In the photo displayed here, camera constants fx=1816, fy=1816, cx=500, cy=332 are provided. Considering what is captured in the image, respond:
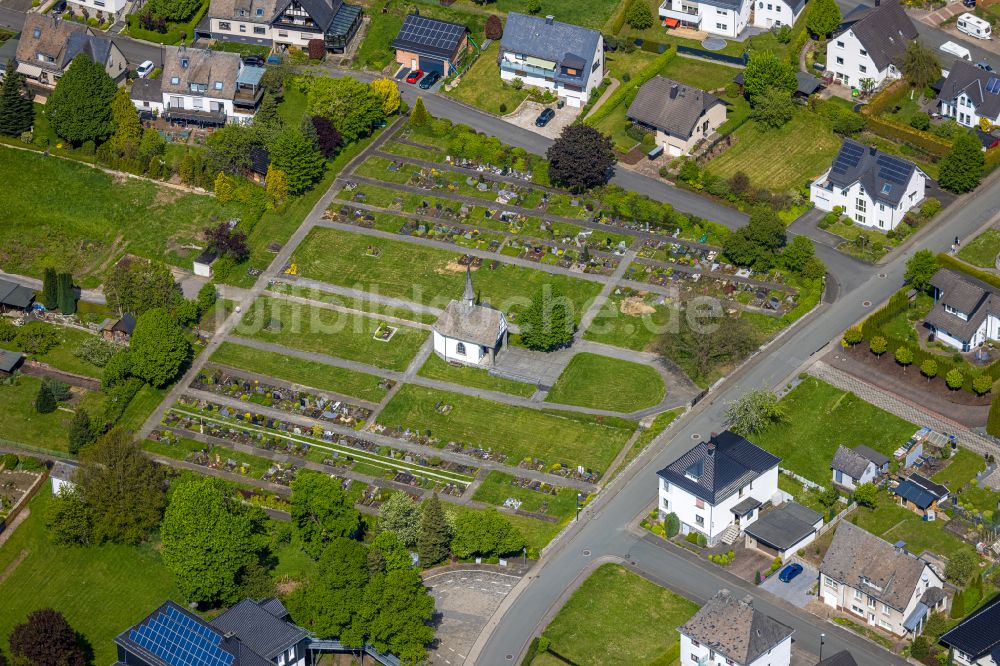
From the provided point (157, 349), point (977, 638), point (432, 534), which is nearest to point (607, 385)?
point (432, 534)

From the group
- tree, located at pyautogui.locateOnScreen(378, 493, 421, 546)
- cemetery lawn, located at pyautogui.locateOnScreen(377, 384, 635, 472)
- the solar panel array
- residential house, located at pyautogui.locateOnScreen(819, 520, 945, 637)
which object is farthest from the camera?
cemetery lawn, located at pyautogui.locateOnScreen(377, 384, 635, 472)

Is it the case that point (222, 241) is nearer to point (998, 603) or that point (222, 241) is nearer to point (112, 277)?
point (112, 277)

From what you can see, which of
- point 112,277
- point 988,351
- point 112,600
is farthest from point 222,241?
point 988,351

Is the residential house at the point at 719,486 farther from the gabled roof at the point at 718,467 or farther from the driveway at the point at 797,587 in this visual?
the driveway at the point at 797,587

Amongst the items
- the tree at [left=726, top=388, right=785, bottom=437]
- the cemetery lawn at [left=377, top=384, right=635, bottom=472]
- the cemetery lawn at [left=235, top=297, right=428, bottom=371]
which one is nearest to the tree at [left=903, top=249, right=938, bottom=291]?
the tree at [left=726, top=388, right=785, bottom=437]

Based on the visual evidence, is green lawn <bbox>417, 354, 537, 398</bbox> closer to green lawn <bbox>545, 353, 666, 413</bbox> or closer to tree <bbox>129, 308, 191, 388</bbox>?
green lawn <bbox>545, 353, 666, 413</bbox>

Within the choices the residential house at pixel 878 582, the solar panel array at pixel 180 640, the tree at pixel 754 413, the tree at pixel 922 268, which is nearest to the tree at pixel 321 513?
the solar panel array at pixel 180 640
